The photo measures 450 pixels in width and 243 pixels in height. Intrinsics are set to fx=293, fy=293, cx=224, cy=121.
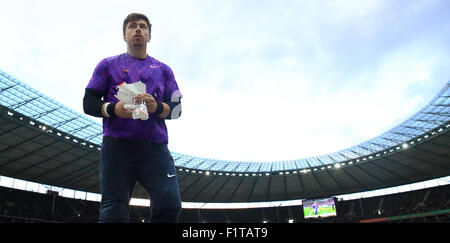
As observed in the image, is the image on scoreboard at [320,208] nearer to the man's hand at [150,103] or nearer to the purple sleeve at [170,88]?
the purple sleeve at [170,88]

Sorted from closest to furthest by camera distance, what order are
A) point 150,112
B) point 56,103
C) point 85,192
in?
point 150,112, point 56,103, point 85,192

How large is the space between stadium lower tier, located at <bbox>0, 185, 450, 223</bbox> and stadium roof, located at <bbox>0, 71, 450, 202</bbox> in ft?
8.82

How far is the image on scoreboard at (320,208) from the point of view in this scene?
4231 centimetres

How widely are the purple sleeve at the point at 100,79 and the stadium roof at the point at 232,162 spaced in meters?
25.9

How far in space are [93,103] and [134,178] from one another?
0.86m

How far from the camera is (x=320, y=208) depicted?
4319cm

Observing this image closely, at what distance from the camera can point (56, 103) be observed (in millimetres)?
26938

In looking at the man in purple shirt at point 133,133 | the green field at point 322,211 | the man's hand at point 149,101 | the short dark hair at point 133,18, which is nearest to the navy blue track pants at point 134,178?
the man in purple shirt at point 133,133

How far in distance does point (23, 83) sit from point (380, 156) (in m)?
39.2

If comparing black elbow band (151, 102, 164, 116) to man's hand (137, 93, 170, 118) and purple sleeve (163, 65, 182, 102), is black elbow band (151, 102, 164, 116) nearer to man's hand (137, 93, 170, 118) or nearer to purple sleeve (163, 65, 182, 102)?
man's hand (137, 93, 170, 118)
